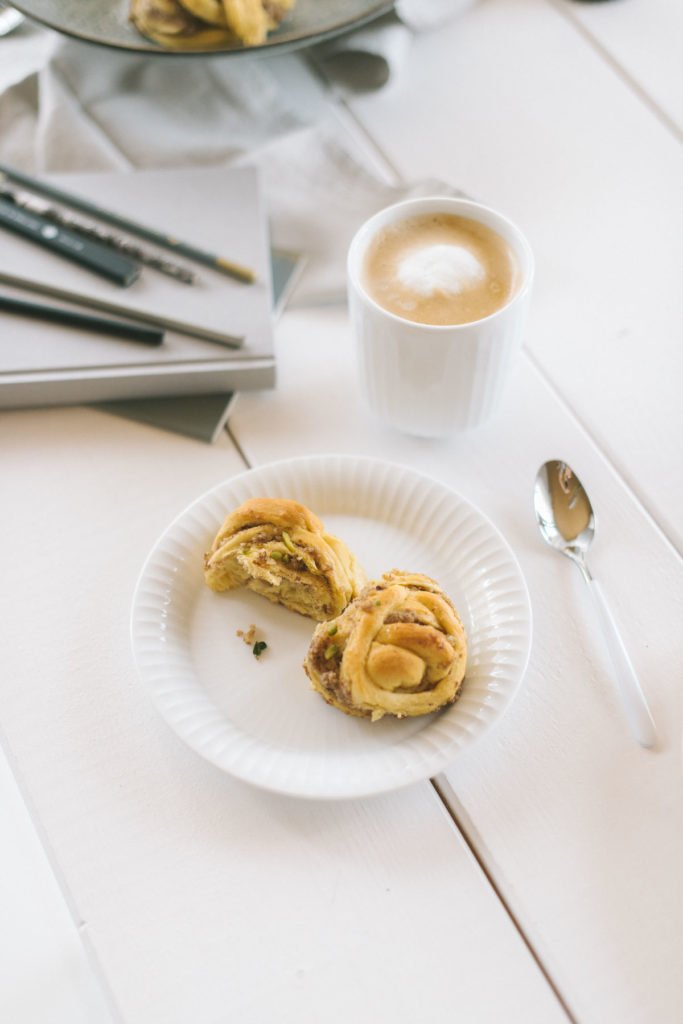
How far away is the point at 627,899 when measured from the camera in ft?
2.22

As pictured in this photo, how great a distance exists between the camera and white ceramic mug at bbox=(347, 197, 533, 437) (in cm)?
83

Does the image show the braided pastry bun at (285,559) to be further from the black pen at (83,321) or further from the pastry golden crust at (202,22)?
the pastry golden crust at (202,22)

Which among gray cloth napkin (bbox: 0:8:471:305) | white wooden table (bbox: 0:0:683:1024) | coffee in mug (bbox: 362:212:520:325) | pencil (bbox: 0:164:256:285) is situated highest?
coffee in mug (bbox: 362:212:520:325)

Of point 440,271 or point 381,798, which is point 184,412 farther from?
point 381,798

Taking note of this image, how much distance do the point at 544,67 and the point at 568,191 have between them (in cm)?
26

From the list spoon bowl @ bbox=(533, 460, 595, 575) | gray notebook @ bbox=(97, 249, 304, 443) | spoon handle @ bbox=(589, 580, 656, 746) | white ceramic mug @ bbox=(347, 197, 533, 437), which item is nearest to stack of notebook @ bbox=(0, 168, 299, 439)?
gray notebook @ bbox=(97, 249, 304, 443)

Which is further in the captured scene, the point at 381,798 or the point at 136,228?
the point at 136,228

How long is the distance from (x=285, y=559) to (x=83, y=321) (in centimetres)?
38

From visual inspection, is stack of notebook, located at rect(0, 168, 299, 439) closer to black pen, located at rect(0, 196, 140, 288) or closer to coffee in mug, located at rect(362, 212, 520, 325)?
black pen, located at rect(0, 196, 140, 288)

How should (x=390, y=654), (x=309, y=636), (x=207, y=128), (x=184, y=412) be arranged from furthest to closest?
(x=207, y=128) → (x=184, y=412) → (x=309, y=636) → (x=390, y=654)

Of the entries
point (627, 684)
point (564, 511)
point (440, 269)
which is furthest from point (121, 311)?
point (627, 684)

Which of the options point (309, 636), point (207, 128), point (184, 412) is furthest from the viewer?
point (207, 128)

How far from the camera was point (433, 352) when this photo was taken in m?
→ 0.84

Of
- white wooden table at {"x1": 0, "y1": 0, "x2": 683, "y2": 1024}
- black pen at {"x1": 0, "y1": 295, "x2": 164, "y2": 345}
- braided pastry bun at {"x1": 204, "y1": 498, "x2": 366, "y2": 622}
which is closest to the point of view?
white wooden table at {"x1": 0, "y1": 0, "x2": 683, "y2": 1024}
